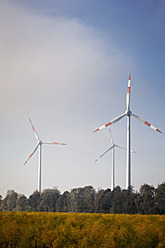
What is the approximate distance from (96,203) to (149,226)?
54.4 meters

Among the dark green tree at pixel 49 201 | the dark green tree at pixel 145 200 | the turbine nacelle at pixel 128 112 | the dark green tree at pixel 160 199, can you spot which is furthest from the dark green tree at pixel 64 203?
the turbine nacelle at pixel 128 112

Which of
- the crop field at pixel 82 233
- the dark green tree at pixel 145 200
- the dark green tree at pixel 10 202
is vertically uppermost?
the crop field at pixel 82 233

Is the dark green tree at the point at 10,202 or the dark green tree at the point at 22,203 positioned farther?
the dark green tree at the point at 10,202

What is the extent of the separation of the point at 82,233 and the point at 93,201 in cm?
5753

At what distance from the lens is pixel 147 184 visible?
5234 cm

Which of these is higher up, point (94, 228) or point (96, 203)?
point (94, 228)

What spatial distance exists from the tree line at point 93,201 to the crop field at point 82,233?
122 feet

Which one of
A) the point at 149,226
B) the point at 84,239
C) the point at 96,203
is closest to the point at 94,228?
the point at 84,239

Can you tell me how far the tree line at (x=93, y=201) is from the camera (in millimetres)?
50438

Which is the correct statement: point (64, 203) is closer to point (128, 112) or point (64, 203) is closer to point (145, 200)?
point (145, 200)

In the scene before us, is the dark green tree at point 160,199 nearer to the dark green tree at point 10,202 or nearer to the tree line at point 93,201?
the tree line at point 93,201

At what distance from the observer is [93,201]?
68625 mm

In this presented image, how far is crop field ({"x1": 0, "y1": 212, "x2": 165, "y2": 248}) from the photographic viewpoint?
11453 millimetres

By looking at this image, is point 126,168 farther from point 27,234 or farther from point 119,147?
point 27,234
